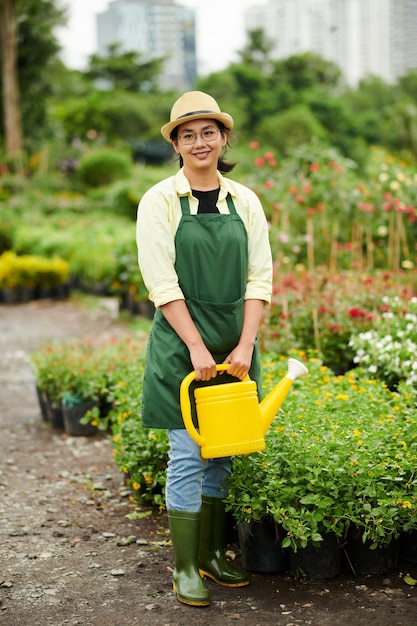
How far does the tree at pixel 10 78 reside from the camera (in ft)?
67.1

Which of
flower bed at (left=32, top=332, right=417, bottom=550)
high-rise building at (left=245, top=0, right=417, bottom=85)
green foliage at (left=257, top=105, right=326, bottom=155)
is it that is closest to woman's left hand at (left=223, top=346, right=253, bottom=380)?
flower bed at (left=32, top=332, right=417, bottom=550)

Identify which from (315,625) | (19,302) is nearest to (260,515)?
(315,625)

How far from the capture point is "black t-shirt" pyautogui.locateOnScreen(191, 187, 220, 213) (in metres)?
2.88

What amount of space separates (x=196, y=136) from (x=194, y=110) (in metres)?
0.09

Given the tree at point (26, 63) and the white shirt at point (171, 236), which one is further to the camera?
the tree at point (26, 63)

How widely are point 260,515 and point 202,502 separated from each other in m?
0.22

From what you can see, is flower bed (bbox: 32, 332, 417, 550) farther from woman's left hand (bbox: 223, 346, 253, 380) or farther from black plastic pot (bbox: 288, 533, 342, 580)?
woman's left hand (bbox: 223, 346, 253, 380)

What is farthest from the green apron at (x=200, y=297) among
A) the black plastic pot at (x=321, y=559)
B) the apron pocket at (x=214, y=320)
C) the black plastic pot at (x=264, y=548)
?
the black plastic pot at (x=321, y=559)

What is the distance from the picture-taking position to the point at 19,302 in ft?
36.1

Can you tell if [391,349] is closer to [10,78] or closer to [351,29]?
[10,78]

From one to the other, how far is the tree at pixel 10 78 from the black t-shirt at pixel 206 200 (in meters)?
19.3

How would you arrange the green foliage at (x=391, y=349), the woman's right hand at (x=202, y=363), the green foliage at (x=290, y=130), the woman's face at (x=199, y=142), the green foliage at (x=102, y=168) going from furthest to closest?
the green foliage at (x=290, y=130) → the green foliage at (x=102, y=168) → the green foliage at (x=391, y=349) → the woman's face at (x=199, y=142) → the woman's right hand at (x=202, y=363)

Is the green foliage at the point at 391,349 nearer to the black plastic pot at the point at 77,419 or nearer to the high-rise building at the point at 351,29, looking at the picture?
the black plastic pot at the point at 77,419

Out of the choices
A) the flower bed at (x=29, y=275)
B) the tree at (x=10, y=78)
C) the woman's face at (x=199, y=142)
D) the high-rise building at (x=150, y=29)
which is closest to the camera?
the woman's face at (x=199, y=142)
